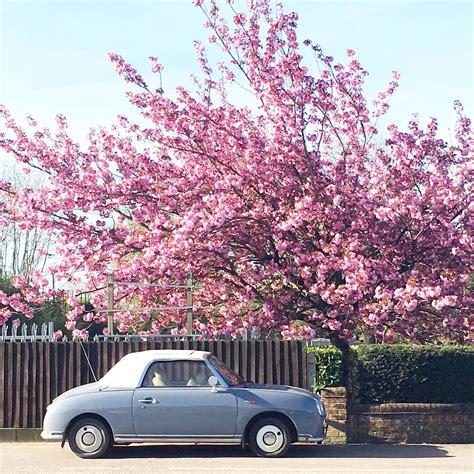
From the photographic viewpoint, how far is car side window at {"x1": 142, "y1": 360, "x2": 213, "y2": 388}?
42.3ft

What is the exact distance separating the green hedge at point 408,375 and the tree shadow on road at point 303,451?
1.05 metres

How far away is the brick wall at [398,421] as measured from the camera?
14438 mm

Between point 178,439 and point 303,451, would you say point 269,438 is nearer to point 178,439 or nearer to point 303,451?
point 303,451

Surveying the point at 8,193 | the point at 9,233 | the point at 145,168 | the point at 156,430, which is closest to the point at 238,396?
the point at 156,430

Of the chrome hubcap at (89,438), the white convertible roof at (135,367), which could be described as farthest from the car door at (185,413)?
the chrome hubcap at (89,438)

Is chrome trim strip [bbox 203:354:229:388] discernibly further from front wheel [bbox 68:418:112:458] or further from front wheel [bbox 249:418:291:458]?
front wheel [bbox 68:418:112:458]

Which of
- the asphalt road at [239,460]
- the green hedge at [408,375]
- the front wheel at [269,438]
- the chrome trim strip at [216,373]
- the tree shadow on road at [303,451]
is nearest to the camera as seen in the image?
the asphalt road at [239,460]

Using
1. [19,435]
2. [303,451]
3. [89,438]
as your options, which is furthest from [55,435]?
[303,451]

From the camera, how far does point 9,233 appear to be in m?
46.0

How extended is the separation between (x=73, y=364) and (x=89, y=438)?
280 cm

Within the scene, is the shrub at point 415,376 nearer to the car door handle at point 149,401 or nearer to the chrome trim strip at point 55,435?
the car door handle at point 149,401

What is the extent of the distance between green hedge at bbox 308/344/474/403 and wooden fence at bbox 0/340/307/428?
1.91 feet

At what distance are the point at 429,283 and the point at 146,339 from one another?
17.0 ft

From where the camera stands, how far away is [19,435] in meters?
14.9
